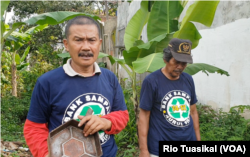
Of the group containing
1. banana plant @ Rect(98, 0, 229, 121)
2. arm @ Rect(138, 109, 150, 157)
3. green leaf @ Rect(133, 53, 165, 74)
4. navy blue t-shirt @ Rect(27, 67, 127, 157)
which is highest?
banana plant @ Rect(98, 0, 229, 121)

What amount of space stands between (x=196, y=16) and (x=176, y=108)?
1665 millimetres

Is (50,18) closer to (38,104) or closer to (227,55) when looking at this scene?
(38,104)

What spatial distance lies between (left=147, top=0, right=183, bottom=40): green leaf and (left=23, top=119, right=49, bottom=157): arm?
7.84ft

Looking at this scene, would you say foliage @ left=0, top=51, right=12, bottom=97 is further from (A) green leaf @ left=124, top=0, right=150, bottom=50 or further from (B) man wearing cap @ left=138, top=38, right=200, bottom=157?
(B) man wearing cap @ left=138, top=38, right=200, bottom=157

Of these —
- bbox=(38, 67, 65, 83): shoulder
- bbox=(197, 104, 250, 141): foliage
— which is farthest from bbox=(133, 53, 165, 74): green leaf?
bbox=(197, 104, 250, 141): foliage

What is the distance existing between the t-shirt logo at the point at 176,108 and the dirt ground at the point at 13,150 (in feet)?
9.02

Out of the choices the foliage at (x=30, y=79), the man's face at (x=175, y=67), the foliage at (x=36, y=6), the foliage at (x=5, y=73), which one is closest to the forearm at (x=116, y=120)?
the man's face at (x=175, y=67)

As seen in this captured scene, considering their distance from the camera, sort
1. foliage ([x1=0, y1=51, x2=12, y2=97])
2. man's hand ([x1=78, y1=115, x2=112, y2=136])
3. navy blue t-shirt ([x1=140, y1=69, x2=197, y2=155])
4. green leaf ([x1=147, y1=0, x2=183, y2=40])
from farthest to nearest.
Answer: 1. foliage ([x1=0, y1=51, x2=12, y2=97])
2. green leaf ([x1=147, y1=0, x2=183, y2=40])
3. navy blue t-shirt ([x1=140, y1=69, x2=197, y2=155])
4. man's hand ([x1=78, y1=115, x2=112, y2=136])

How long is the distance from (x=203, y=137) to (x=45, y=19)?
3068 mm

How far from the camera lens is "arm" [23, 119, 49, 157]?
1.26 metres

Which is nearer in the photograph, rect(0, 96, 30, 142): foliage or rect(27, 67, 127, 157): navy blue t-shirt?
rect(27, 67, 127, 157): navy blue t-shirt

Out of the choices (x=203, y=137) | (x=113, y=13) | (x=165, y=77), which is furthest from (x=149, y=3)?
(x=113, y=13)

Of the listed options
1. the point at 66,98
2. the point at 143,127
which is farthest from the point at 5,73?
the point at 66,98

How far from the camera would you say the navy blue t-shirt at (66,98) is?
1.31 metres
